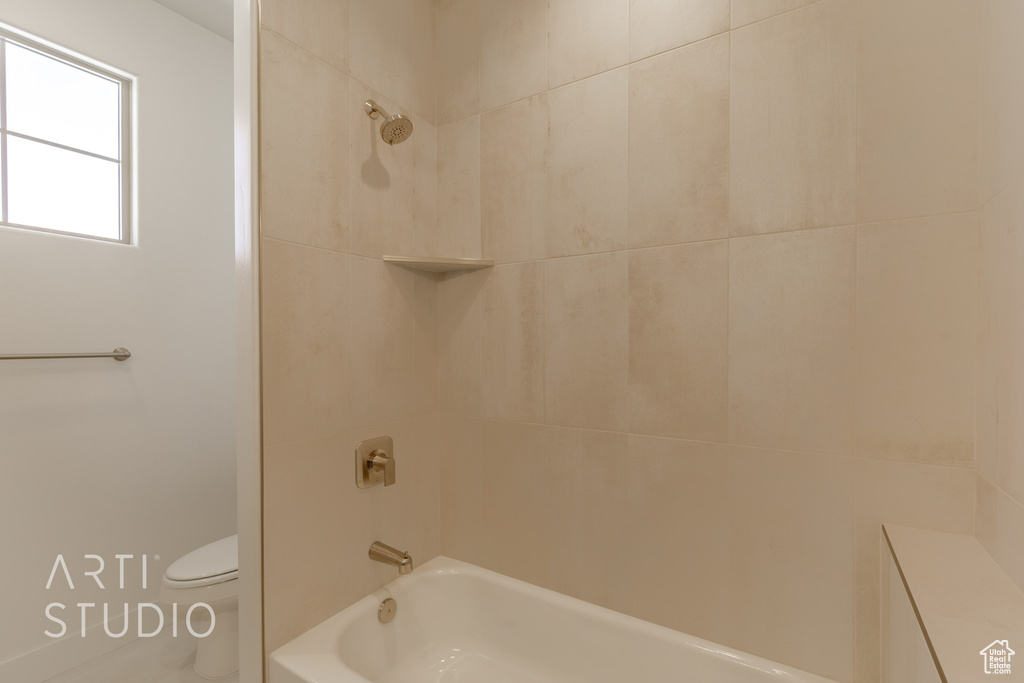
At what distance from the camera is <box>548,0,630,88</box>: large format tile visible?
133 cm

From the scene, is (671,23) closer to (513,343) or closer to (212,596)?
(513,343)

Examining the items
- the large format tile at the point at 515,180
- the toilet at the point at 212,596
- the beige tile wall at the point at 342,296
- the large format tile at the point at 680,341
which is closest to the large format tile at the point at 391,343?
the beige tile wall at the point at 342,296

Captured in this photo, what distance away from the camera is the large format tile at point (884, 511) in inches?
38.6

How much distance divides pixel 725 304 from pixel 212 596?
194 centimetres

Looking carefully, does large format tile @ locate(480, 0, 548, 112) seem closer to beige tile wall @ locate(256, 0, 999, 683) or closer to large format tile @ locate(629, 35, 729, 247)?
beige tile wall @ locate(256, 0, 999, 683)

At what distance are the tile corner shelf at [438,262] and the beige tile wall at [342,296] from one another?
5 centimetres

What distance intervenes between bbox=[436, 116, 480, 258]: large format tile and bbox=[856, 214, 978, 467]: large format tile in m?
1.07

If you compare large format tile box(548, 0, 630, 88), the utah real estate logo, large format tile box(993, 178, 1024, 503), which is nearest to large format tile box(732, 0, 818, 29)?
large format tile box(548, 0, 630, 88)

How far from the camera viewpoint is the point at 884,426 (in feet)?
3.40

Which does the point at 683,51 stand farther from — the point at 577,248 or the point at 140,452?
the point at 140,452

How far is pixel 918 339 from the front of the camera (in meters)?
1.01

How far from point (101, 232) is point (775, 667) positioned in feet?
9.01

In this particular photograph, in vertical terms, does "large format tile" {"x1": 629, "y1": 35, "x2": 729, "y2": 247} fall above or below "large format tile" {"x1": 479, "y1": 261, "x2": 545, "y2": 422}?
above

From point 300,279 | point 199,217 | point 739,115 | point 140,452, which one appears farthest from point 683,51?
point 140,452
